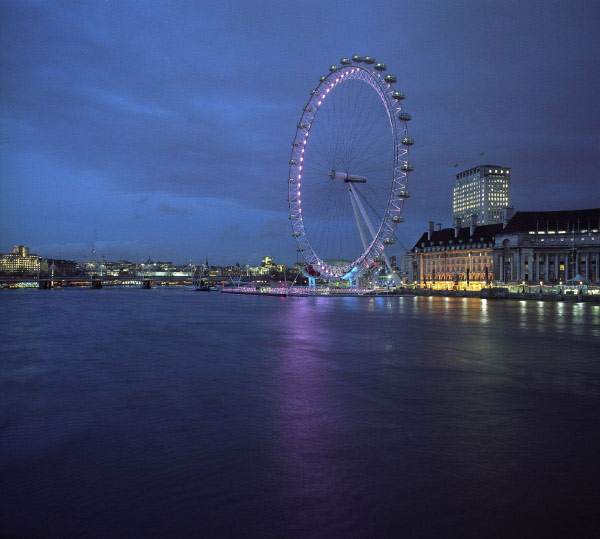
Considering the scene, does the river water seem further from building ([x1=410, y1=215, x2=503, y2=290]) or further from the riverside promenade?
building ([x1=410, y1=215, x2=503, y2=290])

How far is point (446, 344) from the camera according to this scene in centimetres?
2898

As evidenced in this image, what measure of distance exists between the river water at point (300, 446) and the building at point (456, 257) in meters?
112

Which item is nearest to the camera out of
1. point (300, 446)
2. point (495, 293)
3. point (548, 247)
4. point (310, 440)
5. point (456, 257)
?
point (300, 446)

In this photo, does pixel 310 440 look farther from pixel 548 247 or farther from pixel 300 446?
pixel 548 247

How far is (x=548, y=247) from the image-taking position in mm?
122438

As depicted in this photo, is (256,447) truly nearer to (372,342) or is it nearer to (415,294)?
(372,342)

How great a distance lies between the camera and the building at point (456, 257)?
133 metres

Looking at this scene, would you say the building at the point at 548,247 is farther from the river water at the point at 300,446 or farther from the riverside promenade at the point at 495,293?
the river water at the point at 300,446

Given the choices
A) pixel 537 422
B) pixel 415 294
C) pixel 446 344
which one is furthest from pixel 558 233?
pixel 537 422

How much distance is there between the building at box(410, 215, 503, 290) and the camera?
133 meters

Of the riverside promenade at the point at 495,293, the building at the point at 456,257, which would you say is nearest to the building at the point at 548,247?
the building at the point at 456,257

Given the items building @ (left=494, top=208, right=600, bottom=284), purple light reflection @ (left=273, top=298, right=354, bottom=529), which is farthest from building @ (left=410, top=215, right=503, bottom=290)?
purple light reflection @ (left=273, top=298, right=354, bottom=529)

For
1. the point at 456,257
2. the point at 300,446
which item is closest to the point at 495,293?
the point at 456,257

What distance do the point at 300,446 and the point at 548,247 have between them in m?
125
